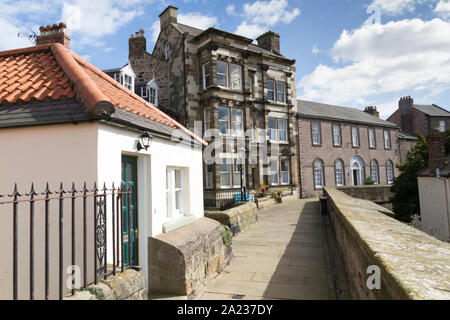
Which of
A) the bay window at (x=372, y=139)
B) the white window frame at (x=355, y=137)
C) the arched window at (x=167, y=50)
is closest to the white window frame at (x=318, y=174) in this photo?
the white window frame at (x=355, y=137)

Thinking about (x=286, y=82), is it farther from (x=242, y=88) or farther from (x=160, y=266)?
(x=160, y=266)

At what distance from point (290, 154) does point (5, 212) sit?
23358mm

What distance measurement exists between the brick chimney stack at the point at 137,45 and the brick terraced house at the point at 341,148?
607 inches

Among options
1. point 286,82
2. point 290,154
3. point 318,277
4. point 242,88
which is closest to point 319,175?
point 290,154

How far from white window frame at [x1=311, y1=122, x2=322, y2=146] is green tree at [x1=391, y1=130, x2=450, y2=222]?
34.7 feet

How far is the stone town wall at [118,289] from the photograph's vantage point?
3.24 m

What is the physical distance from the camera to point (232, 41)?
22.2 m

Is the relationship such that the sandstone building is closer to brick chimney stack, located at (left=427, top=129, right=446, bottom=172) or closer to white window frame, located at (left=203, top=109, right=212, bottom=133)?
brick chimney stack, located at (left=427, top=129, right=446, bottom=172)

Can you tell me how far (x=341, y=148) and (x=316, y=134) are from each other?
4.09 metres

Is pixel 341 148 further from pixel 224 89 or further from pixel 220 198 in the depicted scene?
pixel 220 198

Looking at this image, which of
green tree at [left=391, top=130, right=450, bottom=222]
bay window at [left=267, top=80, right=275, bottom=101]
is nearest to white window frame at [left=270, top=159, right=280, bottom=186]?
bay window at [left=267, top=80, right=275, bottom=101]

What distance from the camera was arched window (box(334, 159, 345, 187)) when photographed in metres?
30.7

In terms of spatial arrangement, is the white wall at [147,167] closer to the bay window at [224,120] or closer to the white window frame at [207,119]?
the white window frame at [207,119]

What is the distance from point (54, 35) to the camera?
308 inches
